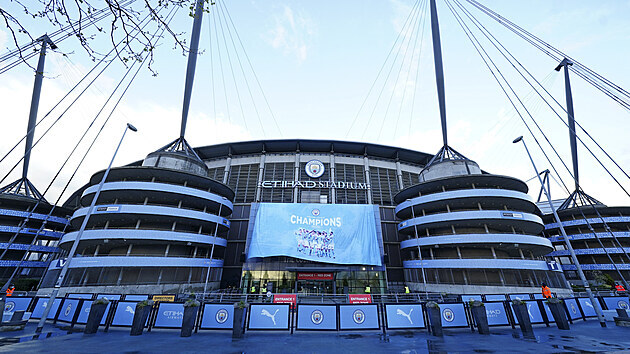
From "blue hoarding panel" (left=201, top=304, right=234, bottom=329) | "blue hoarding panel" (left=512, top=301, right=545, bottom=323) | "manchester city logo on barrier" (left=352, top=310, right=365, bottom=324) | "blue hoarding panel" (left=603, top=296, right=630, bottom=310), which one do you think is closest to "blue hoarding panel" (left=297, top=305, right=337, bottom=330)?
"manchester city logo on barrier" (left=352, top=310, right=365, bottom=324)

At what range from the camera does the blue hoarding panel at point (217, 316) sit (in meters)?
11.6

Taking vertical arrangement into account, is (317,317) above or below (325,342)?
above

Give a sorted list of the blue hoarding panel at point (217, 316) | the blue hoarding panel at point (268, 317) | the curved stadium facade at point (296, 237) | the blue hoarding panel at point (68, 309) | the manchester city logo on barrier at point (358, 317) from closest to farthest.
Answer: the blue hoarding panel at point (217, 316) < the blue hoarding panel at point (268, 317) < the manchester city logo on barrier at point (358, 317) < the blue hoarding panel at point (68, 309) < the curved stadium facade at point (296, 237)

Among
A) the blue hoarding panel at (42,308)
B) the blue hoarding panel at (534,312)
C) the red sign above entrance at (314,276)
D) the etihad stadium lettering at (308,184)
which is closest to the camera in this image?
the blue hoarding panel at (534,312)

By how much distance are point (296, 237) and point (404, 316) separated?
2198 cm

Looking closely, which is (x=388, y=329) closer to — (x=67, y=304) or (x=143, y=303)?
(x=143, y=303)

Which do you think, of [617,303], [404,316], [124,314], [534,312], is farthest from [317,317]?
[617,303]

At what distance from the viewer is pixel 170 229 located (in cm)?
3328

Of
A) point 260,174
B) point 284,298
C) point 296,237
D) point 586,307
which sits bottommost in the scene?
point 586,307

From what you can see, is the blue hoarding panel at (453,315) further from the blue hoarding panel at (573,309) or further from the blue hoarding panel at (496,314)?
the blue hoarding panel at (573,309)

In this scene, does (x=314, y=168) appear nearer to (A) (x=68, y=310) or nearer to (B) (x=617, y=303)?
(A) (x=68, y=310)

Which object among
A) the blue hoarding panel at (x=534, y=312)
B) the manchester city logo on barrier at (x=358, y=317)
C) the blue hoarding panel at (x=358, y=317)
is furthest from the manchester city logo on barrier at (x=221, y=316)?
the blue hoarding panel at (x=534, y=312)

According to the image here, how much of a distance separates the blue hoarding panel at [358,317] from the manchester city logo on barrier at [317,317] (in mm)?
971

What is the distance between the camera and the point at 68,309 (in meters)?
13.0
